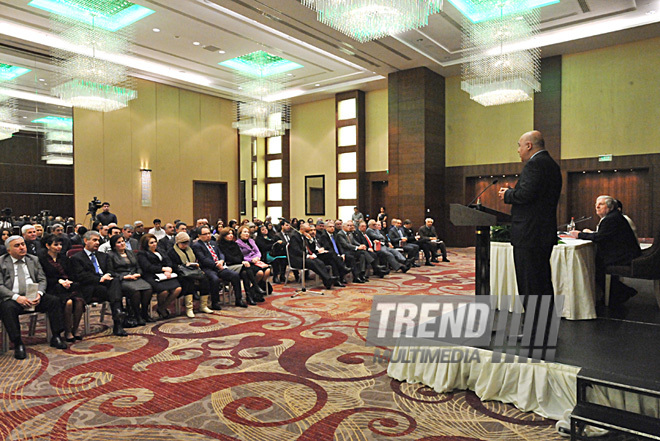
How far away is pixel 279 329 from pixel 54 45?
1059 cm

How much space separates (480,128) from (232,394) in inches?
510

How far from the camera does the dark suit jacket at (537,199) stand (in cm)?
316

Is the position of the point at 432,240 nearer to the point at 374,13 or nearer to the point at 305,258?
the point at 305,258

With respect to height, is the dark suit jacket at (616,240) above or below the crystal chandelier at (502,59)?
below

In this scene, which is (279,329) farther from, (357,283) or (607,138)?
(607,138)

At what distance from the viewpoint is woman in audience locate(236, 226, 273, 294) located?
7.04m

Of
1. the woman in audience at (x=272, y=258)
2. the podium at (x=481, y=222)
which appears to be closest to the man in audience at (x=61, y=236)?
the woman in audience at (x=272, y=258)

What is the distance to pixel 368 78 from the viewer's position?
15117mm

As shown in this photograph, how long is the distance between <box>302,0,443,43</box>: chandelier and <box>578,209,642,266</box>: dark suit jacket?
3953 millimetres

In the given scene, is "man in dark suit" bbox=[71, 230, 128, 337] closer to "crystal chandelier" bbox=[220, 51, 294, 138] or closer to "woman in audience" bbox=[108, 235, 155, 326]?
"woman in audience" bbox=[108, 235, 155, 326]

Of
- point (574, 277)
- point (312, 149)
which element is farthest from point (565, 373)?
point (312, 149)

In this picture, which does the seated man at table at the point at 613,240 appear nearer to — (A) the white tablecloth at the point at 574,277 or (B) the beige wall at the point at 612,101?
(A) the white tablecloth at the point at 574,277

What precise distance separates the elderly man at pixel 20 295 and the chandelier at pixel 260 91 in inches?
352

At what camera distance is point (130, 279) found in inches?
218
